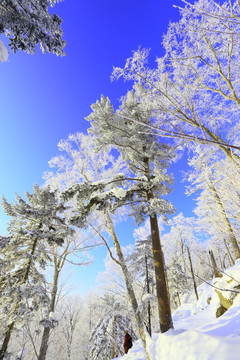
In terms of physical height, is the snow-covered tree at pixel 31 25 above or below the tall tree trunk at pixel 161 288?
above

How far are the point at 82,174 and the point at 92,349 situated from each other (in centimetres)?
1276

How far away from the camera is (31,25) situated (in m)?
5.17

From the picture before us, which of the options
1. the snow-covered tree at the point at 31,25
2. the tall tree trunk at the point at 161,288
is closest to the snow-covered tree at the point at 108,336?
the tall tree trunk at the point at 161,288

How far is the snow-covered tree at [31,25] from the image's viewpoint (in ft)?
15.7

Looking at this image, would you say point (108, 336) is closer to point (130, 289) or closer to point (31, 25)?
point (130, 289)

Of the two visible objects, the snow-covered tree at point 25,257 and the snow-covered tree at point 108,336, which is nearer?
the snow-covered tree at point 25,257

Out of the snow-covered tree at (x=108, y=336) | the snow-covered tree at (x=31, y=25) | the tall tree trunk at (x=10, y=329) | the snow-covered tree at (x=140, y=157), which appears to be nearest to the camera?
the snow-covered tree at (x=31, y=25)

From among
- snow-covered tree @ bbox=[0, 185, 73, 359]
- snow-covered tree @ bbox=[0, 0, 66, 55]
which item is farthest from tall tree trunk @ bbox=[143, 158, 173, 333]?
snow-covered tree @ bbox=[0, 0, 66, 55]

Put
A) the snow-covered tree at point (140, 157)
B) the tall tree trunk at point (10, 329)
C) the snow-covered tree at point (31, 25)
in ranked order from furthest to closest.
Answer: the snow-covered tree at point (140, 157) → the tall tree trunk at point (10, 329) → the snow-covered tree at point (31, 25)

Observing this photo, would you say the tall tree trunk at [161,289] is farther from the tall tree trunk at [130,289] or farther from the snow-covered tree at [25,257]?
the snow-covered tree at [25,257]

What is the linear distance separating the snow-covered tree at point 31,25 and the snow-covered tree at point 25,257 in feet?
19.2

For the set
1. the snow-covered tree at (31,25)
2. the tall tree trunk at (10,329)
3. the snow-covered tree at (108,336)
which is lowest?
the snow-covered tree at (108,336)

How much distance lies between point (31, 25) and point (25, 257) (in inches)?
312

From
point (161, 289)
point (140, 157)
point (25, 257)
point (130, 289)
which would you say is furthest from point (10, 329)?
point (140, 157)
